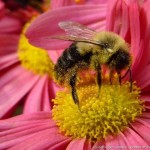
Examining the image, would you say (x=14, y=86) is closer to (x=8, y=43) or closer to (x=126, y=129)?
(x=8, y=43)

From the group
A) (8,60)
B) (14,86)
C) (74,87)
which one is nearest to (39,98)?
(14,86)

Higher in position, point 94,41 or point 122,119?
point 94,41

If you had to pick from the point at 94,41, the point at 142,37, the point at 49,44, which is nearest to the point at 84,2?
the point at 49,44

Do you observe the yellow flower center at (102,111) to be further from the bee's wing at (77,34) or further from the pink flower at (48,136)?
the bee's wing at (77,34)

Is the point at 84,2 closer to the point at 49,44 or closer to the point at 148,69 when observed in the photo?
the point at 49,44

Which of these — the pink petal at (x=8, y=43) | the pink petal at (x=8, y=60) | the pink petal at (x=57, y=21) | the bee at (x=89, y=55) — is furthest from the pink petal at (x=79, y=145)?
the pink petal at (x=8, y=43)

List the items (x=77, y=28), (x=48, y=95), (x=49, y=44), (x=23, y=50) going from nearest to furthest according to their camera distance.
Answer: (x=77, y=28) → (x=49, y=44) → (x=48, y=95) → (x=23, y=50)

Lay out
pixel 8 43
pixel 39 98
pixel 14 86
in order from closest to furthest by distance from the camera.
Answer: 1. pixel 39 98
2. pixel 14 86
3. pixel 8 43
